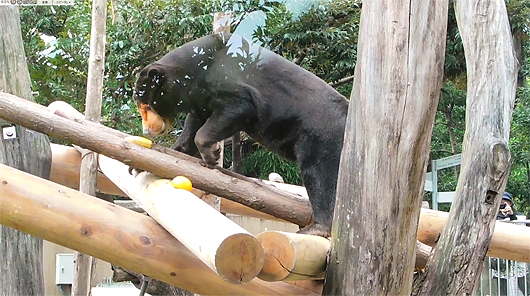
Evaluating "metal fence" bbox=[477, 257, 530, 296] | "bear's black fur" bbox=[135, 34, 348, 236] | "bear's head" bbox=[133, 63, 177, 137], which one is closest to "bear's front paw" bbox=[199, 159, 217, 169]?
"bear's black fur" bbox=[135, 34, 348, 236]

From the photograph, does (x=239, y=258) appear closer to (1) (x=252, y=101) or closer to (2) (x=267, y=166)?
(1) (x=252, y=101)

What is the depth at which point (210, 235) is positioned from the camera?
1.05 m

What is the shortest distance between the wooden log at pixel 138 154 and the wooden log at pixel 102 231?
0.88 ft

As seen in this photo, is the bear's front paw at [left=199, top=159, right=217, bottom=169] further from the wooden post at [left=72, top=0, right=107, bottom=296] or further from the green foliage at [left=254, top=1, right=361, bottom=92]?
the wooden post at [left=72, top=0, right=107, bottom=296]

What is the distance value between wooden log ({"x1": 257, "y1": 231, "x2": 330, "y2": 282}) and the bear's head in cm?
83

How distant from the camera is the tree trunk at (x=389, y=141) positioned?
1.17 m

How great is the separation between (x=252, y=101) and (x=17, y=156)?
36.2 inches

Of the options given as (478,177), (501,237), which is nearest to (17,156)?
(478,177)

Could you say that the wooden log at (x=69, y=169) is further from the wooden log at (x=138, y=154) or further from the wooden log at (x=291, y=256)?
the wooden log at (x=291, y=256)

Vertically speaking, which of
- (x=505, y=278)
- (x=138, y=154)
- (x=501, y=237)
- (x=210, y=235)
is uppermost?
(x=138, y=154)

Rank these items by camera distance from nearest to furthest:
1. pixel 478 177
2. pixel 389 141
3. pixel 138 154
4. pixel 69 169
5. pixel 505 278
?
1. pixel 389 141
2. pixel 478 177
3. pixel 138 154
4. pixel 69 169
5. pixel 505 278

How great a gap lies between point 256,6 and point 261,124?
0.40 metres

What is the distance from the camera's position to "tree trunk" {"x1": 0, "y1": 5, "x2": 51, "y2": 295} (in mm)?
2014

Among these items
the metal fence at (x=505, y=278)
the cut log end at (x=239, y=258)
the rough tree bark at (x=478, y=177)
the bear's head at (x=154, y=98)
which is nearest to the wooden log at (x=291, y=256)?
the cut log end at (x=239, y=258)
